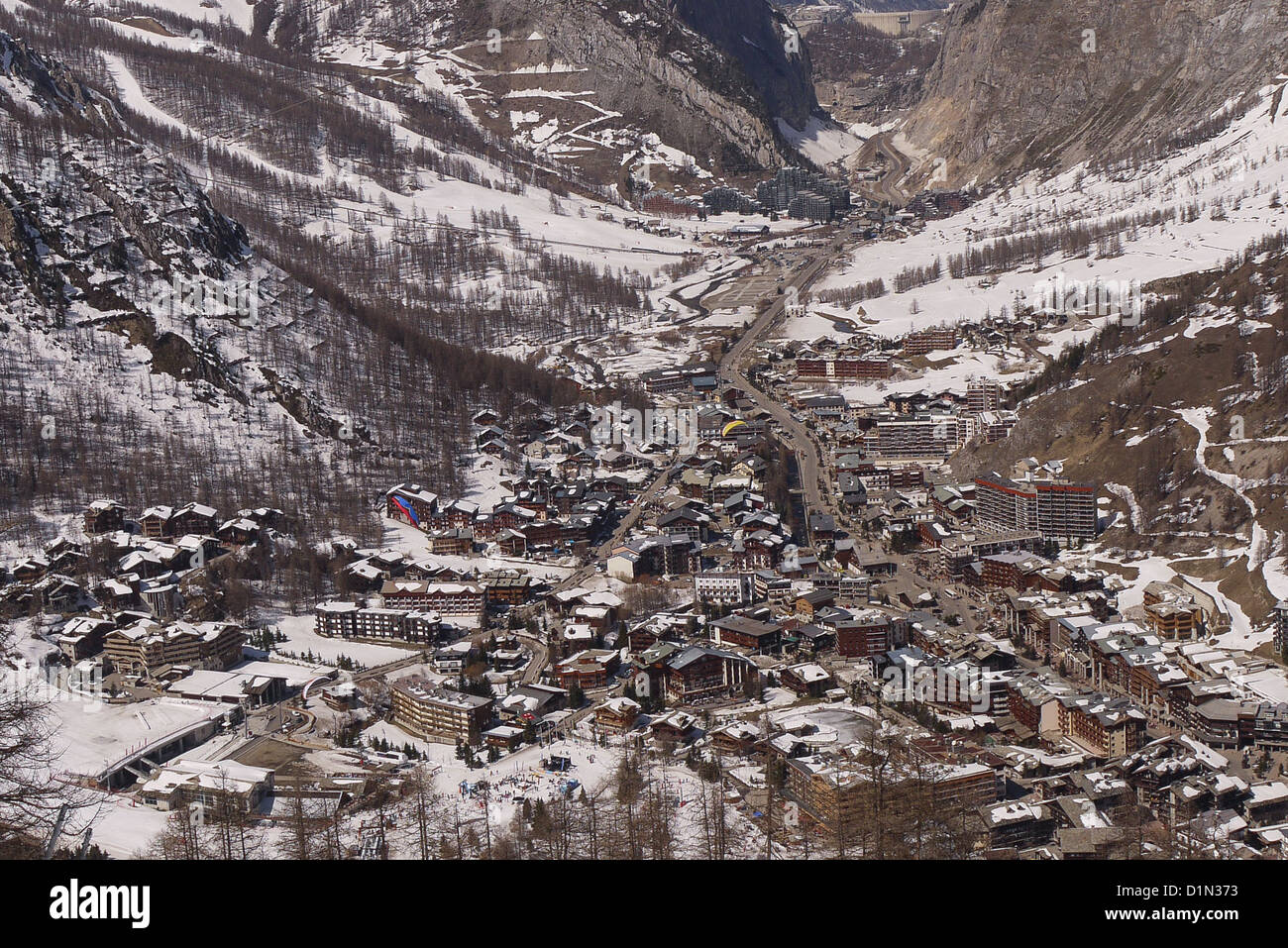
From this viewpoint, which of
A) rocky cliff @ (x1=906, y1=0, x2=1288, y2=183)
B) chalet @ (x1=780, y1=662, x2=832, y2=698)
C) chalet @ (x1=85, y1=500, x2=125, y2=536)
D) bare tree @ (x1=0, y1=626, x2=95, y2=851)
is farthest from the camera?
rocky cliff @ (x1=906, y1=0, x2=1288, y2=183)

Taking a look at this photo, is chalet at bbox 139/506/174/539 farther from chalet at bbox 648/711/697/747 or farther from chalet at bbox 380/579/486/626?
chalet at bbox 648/711/697/747

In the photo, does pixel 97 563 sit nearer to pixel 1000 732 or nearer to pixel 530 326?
pixel 1000 732

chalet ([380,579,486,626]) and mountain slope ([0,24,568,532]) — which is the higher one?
mountain slope ([0,24,568,532])

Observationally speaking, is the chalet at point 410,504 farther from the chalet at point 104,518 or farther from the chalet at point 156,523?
the chalet at point 104,518

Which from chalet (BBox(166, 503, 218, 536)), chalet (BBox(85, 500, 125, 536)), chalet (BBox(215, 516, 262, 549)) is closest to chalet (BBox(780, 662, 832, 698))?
chalet (BBox(215, 516, 262, 549))

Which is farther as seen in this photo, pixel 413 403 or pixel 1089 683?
pixel 413 403

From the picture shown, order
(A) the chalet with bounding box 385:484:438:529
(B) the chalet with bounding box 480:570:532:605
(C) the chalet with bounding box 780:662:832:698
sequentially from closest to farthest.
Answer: (C) the chalet with bounding box 780:662:832:698 → (B) the chalet with bounding box 480:570:532:605 → (A) the chalet with bounding box 385:484:438:529

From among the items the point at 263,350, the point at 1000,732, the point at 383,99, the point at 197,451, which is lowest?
the point at 1000,732

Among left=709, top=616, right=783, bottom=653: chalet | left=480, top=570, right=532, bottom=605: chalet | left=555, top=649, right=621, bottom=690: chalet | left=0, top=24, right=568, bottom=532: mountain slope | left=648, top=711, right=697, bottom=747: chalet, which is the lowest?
left=648, top=711, right=697, bottom=747: chalet
